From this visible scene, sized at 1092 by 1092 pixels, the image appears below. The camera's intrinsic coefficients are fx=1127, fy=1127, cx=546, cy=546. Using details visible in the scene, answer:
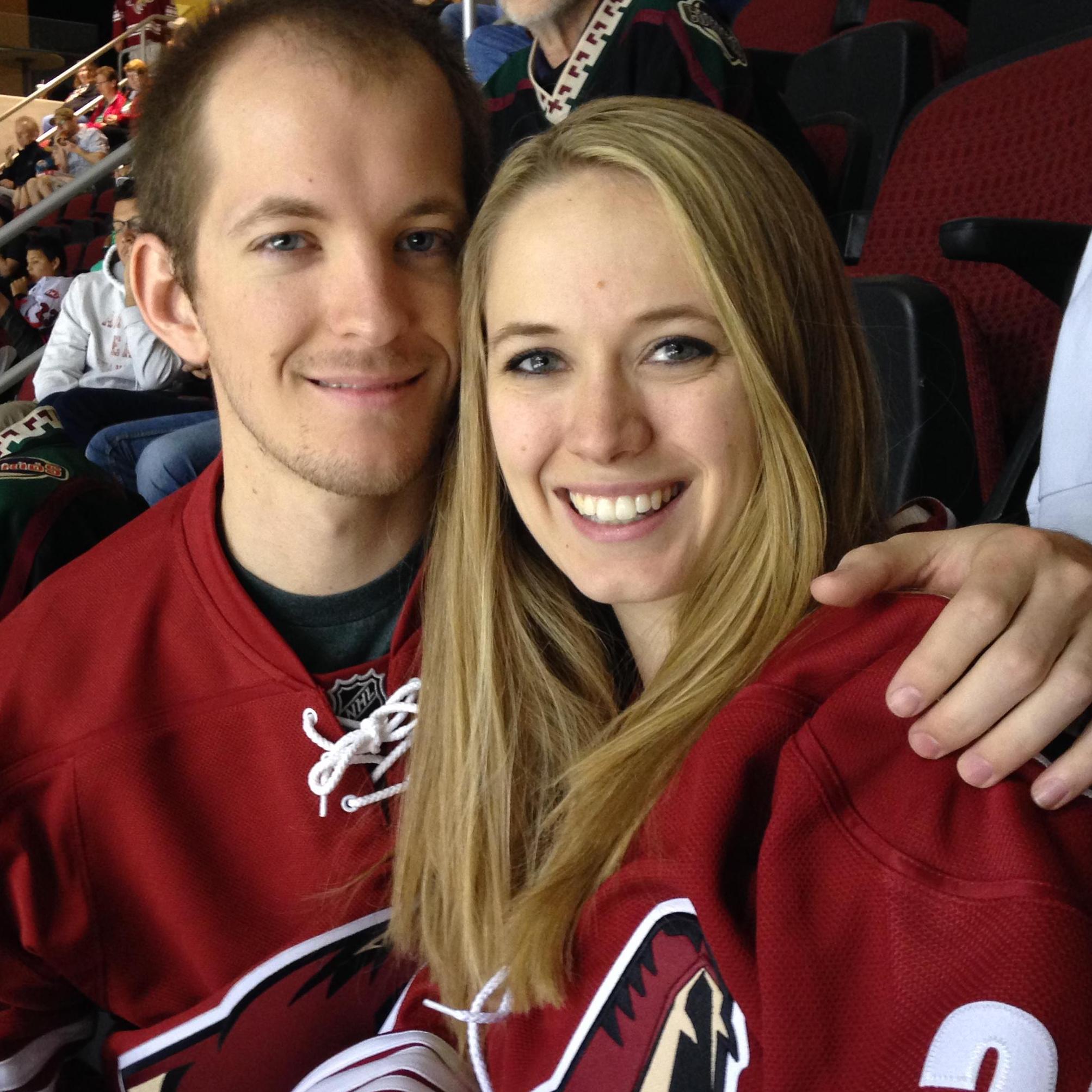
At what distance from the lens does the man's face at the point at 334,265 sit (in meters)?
1.17

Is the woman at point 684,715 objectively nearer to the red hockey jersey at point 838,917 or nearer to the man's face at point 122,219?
the red hockey jersey at point 838,917

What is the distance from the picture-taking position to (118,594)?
1.22m

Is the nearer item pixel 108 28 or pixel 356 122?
pixel 356 122

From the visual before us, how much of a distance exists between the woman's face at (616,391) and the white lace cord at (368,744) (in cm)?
27

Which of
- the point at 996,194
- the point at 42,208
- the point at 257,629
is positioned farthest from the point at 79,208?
the point at 257,629

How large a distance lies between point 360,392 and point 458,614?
261mm

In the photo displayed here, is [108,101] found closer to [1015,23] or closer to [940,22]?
[940,22]

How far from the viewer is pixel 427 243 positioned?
1248mm

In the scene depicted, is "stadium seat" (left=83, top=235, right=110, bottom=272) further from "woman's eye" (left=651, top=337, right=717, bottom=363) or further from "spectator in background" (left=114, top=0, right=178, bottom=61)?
"woman's eye" (left=651, top=337, right=717, bottom=363)

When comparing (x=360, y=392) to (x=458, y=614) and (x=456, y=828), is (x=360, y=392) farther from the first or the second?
(x=456, y=828)

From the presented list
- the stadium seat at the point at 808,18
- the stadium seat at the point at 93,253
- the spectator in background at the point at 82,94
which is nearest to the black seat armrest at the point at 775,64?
the stadium seat at the point at 808,18

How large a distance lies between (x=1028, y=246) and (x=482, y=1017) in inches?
44.3

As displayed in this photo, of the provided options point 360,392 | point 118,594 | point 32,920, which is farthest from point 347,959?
point 360,392

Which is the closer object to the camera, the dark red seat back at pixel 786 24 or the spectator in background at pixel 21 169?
the dark red seat back at pixel 786 24
